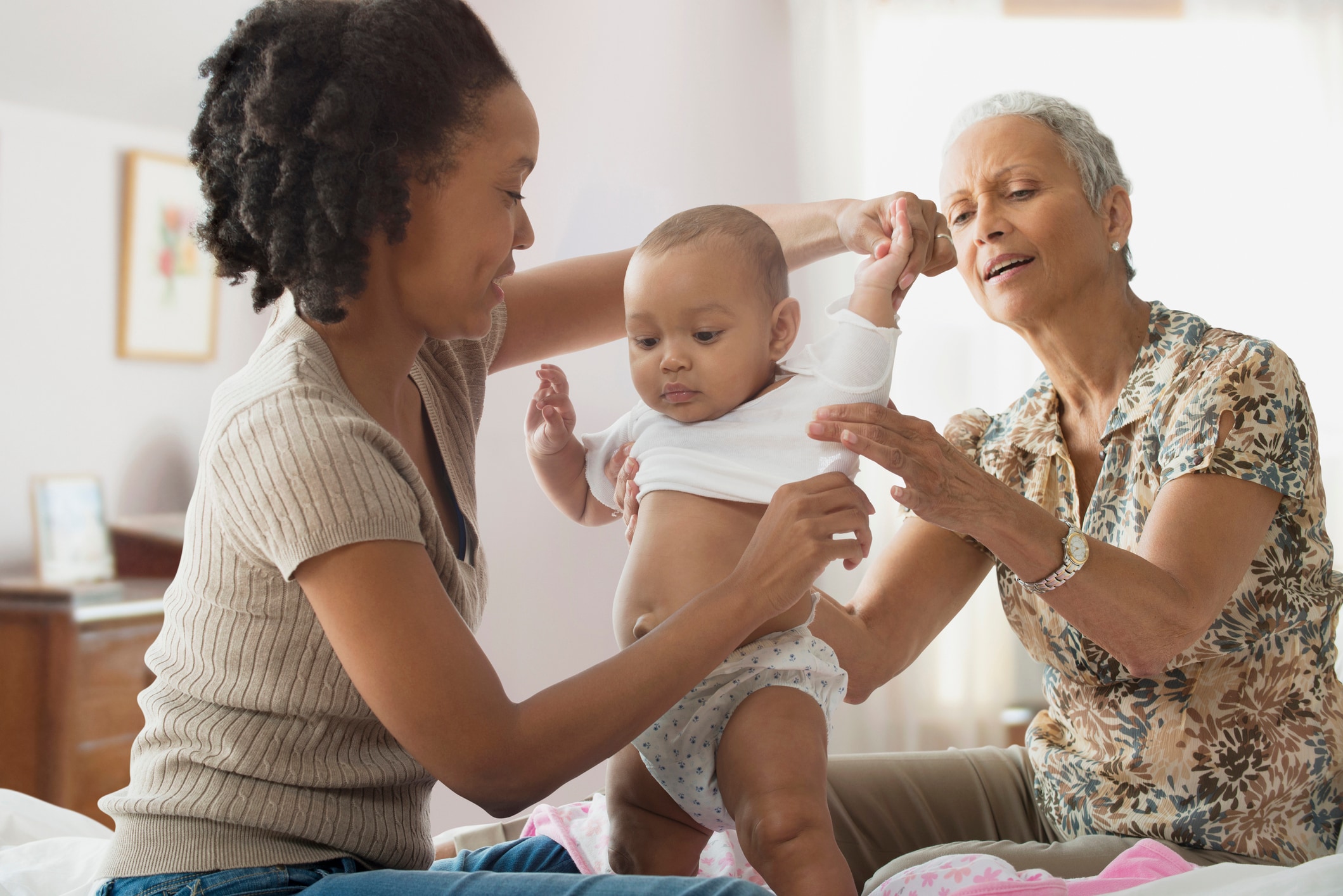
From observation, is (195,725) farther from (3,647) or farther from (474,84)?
(3,647)

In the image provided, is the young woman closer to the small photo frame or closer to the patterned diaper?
the patterned diaper

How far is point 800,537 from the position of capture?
3.85 ft

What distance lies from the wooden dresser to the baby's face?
8.38 feet

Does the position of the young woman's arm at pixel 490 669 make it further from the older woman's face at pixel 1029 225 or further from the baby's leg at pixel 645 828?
the older woman's face at pixel 1029 225

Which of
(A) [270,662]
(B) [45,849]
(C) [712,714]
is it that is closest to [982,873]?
(C) [712,714]

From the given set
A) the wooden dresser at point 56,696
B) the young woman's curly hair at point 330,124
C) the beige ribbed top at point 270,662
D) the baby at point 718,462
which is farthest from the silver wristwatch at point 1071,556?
the wooden dresser at point 56,696

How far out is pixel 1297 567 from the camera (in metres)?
1.62

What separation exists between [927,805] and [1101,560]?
2.28 ft

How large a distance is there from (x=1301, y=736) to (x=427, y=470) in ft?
4.49

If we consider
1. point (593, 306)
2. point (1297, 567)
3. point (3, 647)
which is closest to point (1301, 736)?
point (1297, 567)

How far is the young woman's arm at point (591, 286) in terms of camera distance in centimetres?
167

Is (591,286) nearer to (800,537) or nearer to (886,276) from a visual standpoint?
(886,276)

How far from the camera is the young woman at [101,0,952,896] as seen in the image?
986 mm

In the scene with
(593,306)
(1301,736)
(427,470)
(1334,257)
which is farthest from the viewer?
(1334,257)
